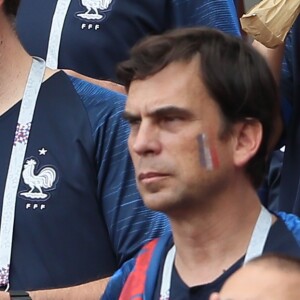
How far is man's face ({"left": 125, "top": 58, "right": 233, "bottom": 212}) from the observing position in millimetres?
3191

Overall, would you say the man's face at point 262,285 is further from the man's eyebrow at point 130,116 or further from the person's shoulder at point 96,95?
the person's shoulder at point 96,95

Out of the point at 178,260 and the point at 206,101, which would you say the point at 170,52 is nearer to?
the point at 206,101

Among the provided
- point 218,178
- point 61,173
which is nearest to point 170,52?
point 218,178

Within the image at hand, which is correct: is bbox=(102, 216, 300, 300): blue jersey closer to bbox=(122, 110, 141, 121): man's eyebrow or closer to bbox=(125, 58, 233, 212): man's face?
bbox=(125, 58, 233, 212): man's face

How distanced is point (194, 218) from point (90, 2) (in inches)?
55.4

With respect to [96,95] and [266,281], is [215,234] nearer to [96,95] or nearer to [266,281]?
[266,281]

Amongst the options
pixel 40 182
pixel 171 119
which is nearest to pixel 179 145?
pixel 171 119

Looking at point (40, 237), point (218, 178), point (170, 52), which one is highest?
point (170, 52)

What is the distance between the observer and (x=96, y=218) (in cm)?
381

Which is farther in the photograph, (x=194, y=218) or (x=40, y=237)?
(x=40, y=237)

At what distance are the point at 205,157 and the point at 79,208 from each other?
0.69 meters

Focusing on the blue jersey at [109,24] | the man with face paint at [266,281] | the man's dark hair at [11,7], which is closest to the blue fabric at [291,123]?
the blue jersey at [109,24]

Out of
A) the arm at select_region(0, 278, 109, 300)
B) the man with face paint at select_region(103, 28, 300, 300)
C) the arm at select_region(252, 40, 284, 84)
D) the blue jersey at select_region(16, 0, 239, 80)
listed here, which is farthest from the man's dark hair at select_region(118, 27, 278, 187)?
the blue jersey at select_region(16, 0, 239, 80)

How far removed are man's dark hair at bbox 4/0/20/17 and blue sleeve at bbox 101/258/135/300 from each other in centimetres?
89
